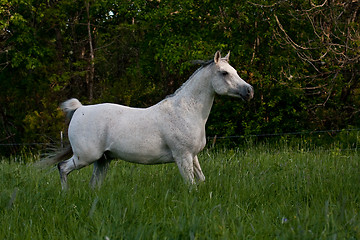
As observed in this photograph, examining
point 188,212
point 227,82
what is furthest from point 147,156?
point 188,212

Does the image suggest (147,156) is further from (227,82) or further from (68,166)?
(227,82)

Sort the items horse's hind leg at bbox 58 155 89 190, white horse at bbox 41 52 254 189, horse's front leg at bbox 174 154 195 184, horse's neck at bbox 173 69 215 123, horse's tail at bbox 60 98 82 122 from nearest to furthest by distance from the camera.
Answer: horse's front leg at bbox 174 154 195 184 → white horse at bbox 41 52 254 189 → horse's neck at bbox 173 69 215 123 → horse's hind leg at bbox 58 155 89 190 → horse's tail at bbox 60 98 82 122

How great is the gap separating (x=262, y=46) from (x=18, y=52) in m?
10.1

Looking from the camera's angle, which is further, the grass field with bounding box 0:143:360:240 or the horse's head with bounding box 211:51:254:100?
the horse's head with bounding box 211:51:254:100

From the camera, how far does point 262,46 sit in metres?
15.7

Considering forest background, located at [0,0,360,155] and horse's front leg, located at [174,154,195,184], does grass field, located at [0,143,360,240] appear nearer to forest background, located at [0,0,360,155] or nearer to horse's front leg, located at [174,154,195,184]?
horse's front leg, located at [174,154,195,184]

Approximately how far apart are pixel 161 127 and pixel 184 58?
32.7ft

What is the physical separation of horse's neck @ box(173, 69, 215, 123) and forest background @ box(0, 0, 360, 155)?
670 cm

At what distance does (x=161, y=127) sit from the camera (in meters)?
5.43

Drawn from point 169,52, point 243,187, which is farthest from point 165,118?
point 169,52

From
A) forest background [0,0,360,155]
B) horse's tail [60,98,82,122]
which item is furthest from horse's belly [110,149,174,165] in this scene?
forest background [0,0,360,155]

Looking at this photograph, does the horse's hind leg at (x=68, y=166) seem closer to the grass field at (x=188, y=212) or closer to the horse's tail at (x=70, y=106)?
the grass field at (x=188, y=212)

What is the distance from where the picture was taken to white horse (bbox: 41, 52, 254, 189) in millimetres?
5336

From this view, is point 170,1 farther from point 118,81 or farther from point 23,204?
point 23,204
